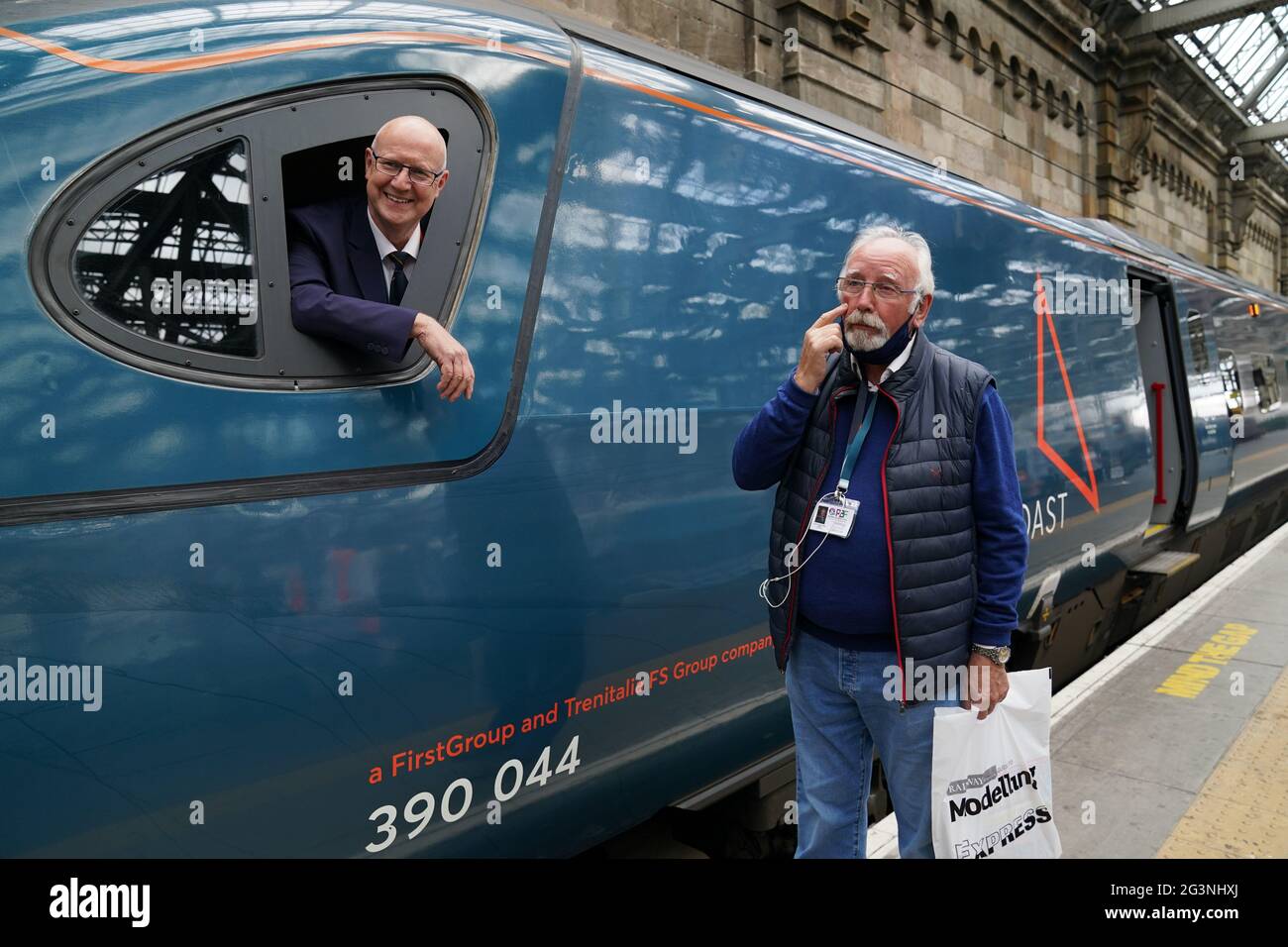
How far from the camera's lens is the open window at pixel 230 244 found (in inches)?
66.6

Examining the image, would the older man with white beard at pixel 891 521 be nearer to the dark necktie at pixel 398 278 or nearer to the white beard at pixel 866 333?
the white beard at pixel 866 333

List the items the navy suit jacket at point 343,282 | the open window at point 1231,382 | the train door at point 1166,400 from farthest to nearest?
the open window at point 1231,382
the train door at point 1166,400
the navy suit jacket at point 343,282

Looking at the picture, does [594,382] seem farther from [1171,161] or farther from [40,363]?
[1171,161]

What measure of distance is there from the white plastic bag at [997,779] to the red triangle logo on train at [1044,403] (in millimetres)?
2670

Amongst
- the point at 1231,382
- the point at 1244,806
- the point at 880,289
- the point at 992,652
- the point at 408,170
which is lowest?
the point at 1244,806

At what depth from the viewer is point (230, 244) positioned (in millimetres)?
1842

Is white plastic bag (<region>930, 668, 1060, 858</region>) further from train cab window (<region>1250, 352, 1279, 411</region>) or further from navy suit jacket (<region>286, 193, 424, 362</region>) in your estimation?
train cab window (<region>1250, 352, 1279, 411</region>)

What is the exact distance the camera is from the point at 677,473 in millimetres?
2633

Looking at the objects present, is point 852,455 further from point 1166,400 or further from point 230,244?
point 1166,400

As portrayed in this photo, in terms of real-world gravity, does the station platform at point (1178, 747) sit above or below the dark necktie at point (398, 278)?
below

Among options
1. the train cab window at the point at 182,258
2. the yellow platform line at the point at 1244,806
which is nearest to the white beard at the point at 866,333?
the train cab window at the point at 182,258

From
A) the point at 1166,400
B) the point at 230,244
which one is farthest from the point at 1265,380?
the point at 230,244

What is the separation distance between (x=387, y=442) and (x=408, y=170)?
604 millimetres
